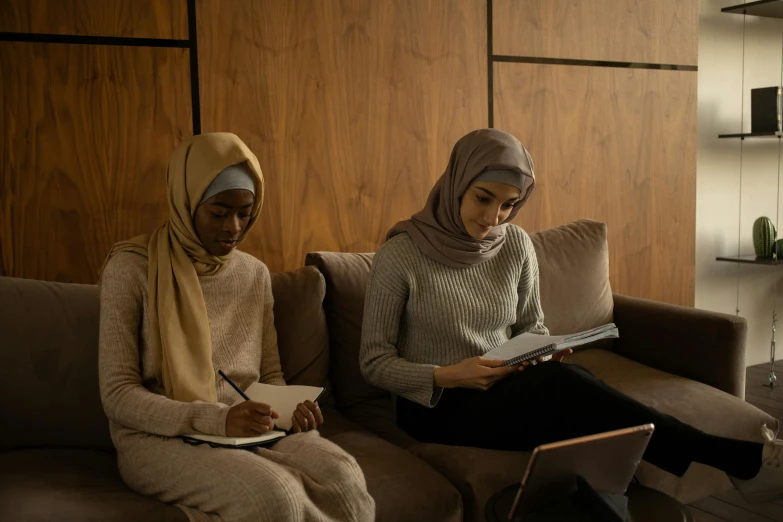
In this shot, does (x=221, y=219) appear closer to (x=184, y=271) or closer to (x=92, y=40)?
(x=184, y=271)

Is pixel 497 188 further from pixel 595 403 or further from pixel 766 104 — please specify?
pixel 766 104

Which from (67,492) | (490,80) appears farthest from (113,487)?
(490,80)

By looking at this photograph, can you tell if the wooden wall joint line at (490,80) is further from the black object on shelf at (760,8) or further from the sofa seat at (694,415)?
the black object on shelf at (760,8)

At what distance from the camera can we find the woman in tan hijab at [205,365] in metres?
1.52

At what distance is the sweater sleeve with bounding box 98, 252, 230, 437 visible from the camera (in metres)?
1.62

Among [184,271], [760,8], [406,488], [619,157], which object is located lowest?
[406,488]

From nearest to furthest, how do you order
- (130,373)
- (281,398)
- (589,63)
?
(130,373) < (281,398) < (589,63)

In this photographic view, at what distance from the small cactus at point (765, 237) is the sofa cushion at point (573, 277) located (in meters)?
1.47

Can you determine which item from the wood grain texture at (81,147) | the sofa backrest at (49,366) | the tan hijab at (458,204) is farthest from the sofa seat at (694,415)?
the wood grain texture at (81,147)

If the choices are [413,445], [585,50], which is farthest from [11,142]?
[585,50]

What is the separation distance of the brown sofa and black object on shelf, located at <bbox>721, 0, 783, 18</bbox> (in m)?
1.83

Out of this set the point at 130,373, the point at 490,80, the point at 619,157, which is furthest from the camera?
the point at 619,157

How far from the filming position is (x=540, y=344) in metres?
1.77

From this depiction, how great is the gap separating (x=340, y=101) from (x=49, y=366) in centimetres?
133
